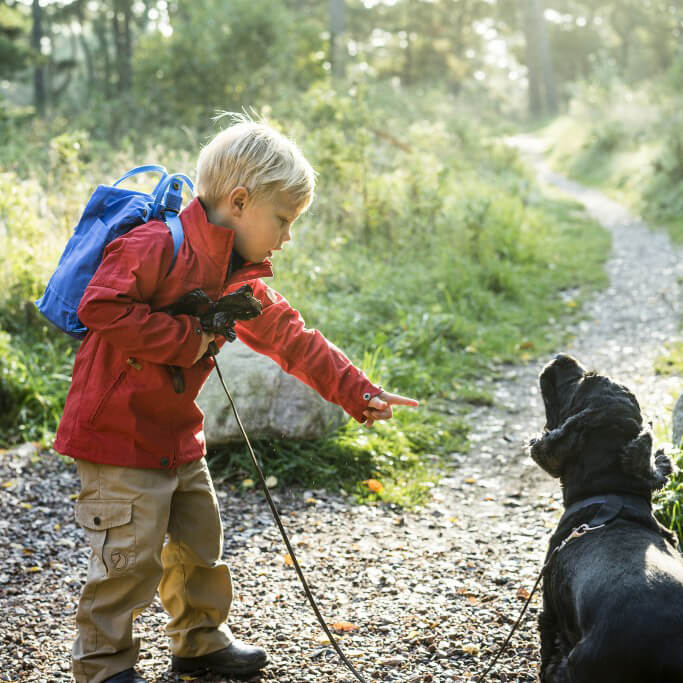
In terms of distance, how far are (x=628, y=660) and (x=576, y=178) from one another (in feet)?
70.9

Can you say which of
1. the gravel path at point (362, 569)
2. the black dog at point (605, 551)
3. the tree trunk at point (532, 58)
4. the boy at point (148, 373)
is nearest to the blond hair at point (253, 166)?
the boy at point (148, 373)

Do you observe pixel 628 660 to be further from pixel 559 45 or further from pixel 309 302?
pixel 559 45

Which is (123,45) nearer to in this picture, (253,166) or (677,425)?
(677,425)

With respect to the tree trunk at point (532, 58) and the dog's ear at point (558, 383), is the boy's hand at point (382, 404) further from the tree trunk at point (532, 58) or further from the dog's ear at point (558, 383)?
the tree trunk at point (532, 58)

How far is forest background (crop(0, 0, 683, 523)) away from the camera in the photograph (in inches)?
220

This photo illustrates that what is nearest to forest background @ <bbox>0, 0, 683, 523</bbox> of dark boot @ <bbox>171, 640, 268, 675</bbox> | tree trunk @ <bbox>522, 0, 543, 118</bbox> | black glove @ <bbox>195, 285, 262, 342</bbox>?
black glove @ <bbox>195, 285, 262, 342</bbox>

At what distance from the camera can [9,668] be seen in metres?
3.09

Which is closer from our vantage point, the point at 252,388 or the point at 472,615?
the point at 472,615

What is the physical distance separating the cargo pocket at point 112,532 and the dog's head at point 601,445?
4.95 ft

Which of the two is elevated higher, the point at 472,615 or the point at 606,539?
the point at 606,539

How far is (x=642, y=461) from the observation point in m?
2.76

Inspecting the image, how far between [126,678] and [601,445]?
6.13 ft

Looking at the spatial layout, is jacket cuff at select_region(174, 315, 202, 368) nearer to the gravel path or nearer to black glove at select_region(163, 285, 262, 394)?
black glove at select_region(163, 285, 262, 394)

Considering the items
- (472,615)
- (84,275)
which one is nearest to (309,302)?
(472,615)
